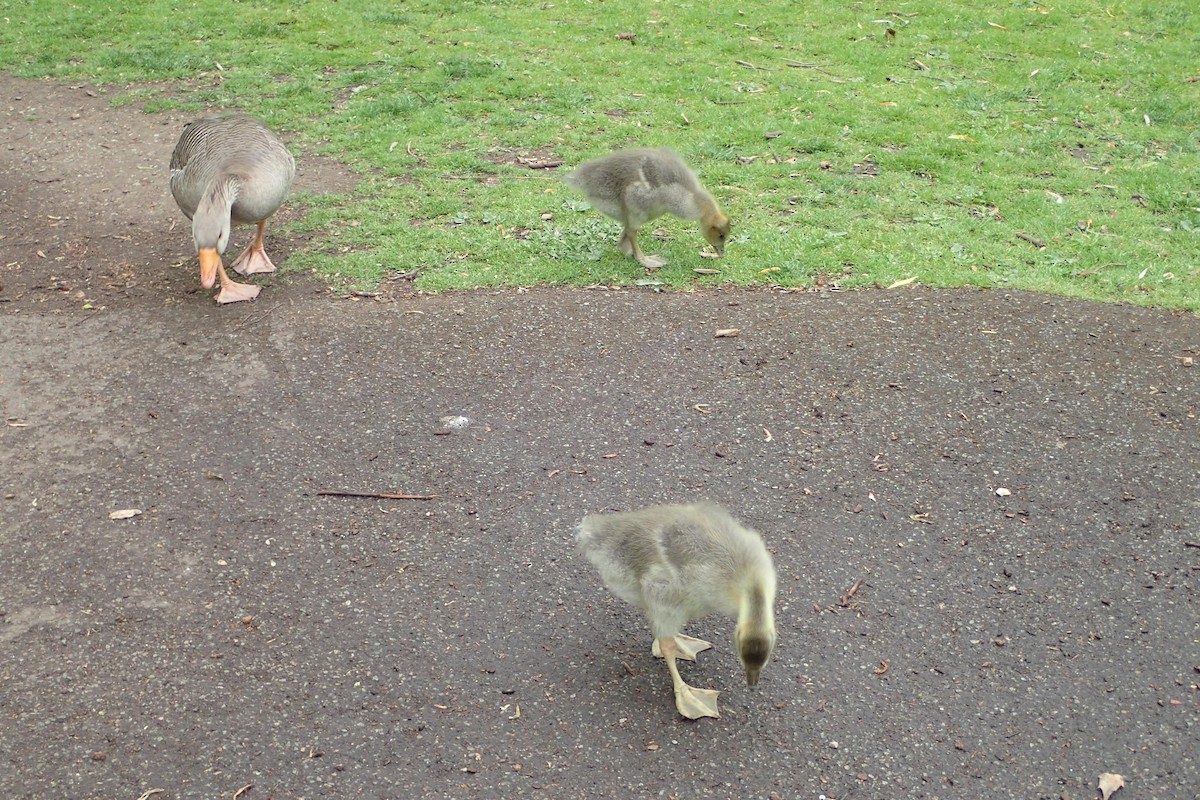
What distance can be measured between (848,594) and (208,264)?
4331 millimetres

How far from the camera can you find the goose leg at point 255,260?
7102 mm

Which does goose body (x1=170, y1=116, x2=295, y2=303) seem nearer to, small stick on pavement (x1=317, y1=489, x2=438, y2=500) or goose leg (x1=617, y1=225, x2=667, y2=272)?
small stick on pavement (x1=317, y1=489, x2=438, y2=500)

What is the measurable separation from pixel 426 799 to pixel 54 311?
4711 mm

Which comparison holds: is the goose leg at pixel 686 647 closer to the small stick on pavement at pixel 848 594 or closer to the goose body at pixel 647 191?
the small stick on pavement at pixel 848 594

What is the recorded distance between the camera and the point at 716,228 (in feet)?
23.2

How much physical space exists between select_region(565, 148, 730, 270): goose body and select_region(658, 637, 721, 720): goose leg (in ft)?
12.3

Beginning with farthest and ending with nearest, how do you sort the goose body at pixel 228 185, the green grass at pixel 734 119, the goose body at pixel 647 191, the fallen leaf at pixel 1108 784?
the green grass at pixel 734 119
the goose body at pixel 647 191
the goose body at pixel 228 185
the fallen leaf at pixel 1108 784

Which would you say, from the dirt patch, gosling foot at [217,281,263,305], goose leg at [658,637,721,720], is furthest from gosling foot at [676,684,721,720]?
the dirt patch

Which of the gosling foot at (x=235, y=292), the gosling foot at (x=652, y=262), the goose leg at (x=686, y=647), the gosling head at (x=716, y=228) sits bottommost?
the goose leg at (x=686, y=647)

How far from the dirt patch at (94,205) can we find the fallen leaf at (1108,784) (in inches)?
222

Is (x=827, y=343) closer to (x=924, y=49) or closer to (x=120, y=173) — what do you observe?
(x=120, y=173)

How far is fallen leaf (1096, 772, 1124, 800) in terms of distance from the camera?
363cm

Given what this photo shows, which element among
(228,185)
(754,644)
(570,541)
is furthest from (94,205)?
(754,644)

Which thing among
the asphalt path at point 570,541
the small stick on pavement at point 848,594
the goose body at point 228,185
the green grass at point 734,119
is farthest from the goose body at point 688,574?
the goose body at point 228,185
